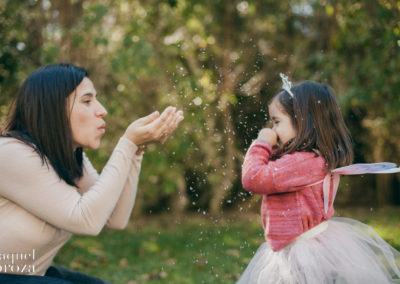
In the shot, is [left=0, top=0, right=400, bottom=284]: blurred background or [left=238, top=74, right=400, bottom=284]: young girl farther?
[left=0, top=0, right=400, bottom=284]: blurred background

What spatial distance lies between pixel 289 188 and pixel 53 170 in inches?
45.0

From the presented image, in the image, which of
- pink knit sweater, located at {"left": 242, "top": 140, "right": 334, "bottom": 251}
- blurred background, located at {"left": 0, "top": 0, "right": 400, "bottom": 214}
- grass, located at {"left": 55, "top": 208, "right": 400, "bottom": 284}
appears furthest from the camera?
blurred background, located at {"left": 0, "top": 0, "right": 400, "bottom": 214}

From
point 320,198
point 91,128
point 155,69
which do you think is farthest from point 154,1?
point 320,198

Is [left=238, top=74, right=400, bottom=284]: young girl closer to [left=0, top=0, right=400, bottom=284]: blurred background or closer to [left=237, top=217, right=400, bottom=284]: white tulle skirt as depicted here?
[left=237, top=217, right=400, bottom=284]: white tulle skirt

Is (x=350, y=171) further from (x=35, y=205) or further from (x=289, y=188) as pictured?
(x=35, y=205)

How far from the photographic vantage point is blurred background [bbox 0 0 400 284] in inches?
189

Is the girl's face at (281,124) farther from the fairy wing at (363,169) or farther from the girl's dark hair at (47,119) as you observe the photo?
the girl's dark hair at (47,119)

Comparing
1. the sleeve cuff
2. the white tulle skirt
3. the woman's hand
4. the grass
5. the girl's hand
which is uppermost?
the woman's hand

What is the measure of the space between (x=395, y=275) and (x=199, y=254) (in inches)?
125

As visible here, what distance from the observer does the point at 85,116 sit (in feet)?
7.54

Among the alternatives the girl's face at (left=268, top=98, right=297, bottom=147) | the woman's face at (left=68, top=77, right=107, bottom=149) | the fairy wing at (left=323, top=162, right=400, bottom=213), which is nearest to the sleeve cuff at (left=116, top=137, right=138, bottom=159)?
the woman's face at (left=68, top=77, right=107, bottom=149)

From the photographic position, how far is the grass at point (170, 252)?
4.22 meters

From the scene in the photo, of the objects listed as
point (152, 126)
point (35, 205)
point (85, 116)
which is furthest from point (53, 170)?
point (152, 126)

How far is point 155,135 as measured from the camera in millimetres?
2262
